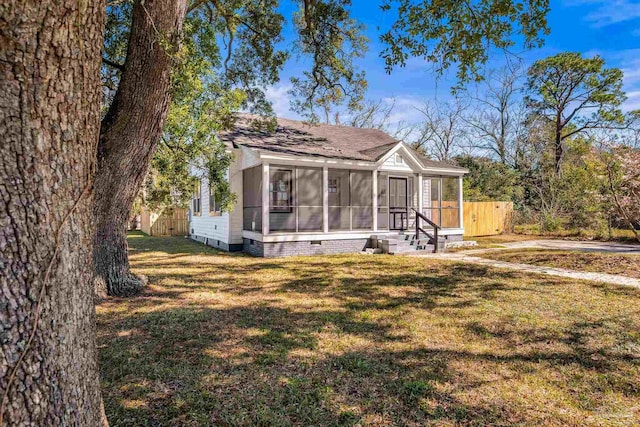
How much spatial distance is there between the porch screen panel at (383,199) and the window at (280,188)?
4.01 metres

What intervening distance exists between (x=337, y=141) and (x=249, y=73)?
5.68 metres

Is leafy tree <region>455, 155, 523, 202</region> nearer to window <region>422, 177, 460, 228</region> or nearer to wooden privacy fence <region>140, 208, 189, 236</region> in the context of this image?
window <region>422, 177, 460, 228</region>

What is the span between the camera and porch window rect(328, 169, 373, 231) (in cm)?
1322

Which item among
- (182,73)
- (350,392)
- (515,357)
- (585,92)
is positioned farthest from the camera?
(585,92)

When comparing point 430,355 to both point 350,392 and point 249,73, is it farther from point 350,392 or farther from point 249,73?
point 249,73

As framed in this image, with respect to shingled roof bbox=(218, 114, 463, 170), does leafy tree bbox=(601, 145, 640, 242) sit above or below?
below

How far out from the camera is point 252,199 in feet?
42.1

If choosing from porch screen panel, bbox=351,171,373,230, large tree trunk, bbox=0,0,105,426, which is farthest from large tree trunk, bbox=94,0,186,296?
porch screen panel, bbox=351,171,373,230

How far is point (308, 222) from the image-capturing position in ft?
41.4

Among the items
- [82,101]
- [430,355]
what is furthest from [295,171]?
[82,101]

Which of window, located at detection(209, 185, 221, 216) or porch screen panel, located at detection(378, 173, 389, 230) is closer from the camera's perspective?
window, located at detection(209, 185, 221, 216)

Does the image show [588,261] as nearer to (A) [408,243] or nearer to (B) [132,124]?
(A) [408,243]

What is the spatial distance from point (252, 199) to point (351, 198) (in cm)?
378

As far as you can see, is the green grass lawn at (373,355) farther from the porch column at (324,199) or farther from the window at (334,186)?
the window at (334,186)
